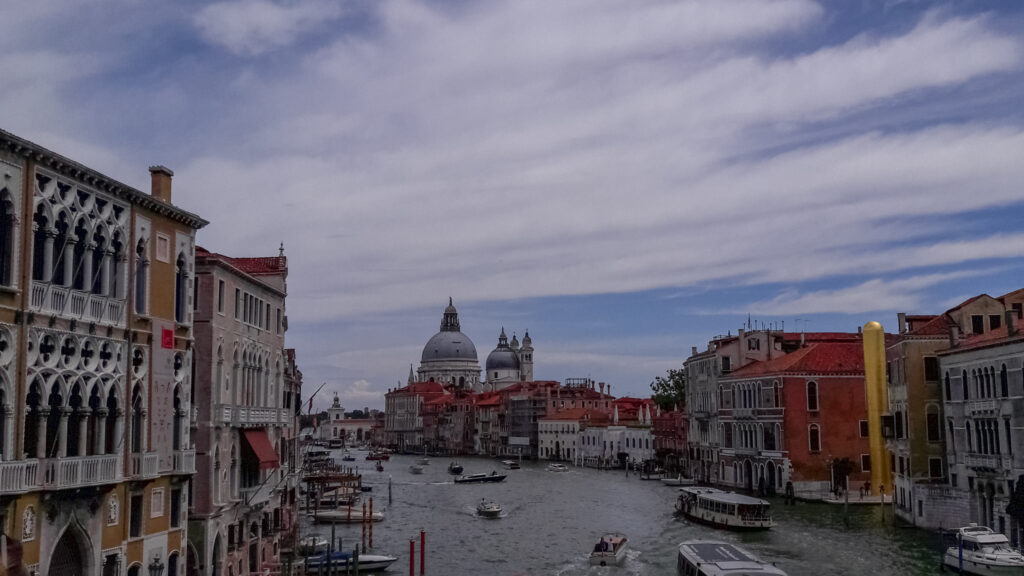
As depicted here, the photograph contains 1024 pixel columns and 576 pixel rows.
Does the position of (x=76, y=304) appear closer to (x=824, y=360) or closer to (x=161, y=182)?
(x=161, y=182)

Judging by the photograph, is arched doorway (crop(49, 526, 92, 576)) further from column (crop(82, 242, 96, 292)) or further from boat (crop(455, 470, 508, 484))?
boat (crop(455, 470, 508, 484))

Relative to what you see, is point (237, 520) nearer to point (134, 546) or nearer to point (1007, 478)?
point (134, 546)

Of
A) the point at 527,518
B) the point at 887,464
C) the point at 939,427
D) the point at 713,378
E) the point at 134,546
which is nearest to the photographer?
the point at 134,546

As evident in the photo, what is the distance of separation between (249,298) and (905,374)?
2645 cm

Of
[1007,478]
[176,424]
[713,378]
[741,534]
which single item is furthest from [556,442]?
[176,424]

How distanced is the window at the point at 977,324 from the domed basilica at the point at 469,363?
462ft

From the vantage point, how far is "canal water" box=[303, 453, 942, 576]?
3512 centimetres

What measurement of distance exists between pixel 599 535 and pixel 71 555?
30.1 m

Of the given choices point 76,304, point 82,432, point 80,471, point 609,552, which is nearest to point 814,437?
point 609,552

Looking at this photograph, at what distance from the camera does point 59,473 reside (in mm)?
17188

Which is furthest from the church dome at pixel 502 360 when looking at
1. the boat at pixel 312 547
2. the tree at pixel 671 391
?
the boat at pixel 312 547

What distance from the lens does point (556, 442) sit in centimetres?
12038

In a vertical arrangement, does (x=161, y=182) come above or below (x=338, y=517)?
above

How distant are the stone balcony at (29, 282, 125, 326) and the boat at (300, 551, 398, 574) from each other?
12.6 meters
